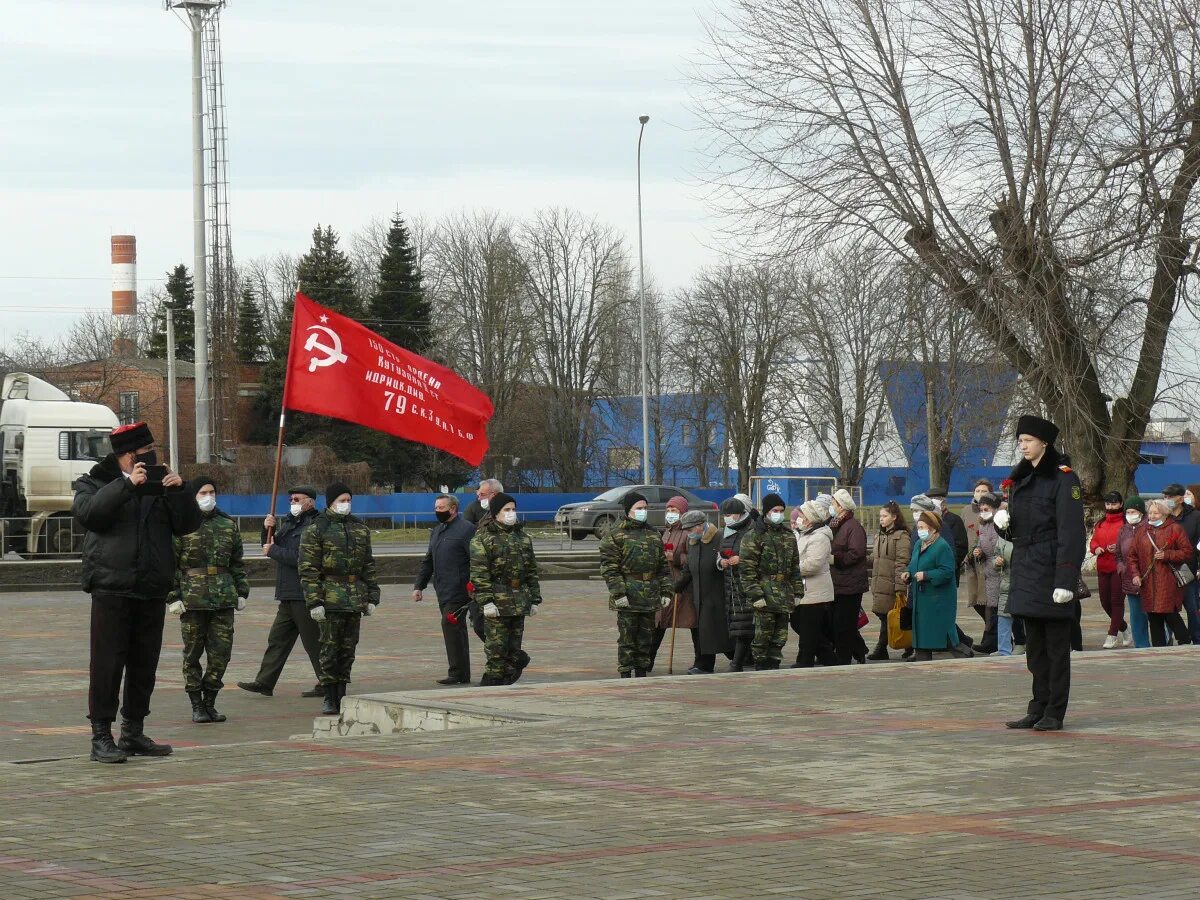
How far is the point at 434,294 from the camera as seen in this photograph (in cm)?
7612

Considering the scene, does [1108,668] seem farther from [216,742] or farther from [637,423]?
[637,423]

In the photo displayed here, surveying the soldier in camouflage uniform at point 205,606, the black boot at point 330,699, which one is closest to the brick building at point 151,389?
the soldier in camouflage uniform at point 205,606

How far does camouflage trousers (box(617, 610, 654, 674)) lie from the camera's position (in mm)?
14758

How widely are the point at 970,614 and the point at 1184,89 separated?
9125mm

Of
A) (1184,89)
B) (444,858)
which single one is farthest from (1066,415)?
(444,858)

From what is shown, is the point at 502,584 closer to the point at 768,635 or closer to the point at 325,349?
the point at 768,635

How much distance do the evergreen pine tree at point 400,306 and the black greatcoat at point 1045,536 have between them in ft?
192

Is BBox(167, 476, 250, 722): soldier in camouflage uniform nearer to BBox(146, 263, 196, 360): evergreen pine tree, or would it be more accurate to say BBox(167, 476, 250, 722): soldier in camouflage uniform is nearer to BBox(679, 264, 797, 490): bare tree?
BBox(679, 264, 797, 490): bare tree

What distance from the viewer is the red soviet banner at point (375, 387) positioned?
18.8m

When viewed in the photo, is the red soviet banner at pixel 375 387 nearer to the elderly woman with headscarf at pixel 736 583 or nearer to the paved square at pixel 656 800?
the elderly woman with headscarf at pixel 736 583

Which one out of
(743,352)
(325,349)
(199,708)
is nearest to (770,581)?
(199,708)

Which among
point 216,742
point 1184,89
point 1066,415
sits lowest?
point 216,742

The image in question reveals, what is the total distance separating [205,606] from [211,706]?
2.54 ft

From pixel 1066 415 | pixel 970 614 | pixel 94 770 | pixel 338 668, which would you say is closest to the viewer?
pixel 94 770
